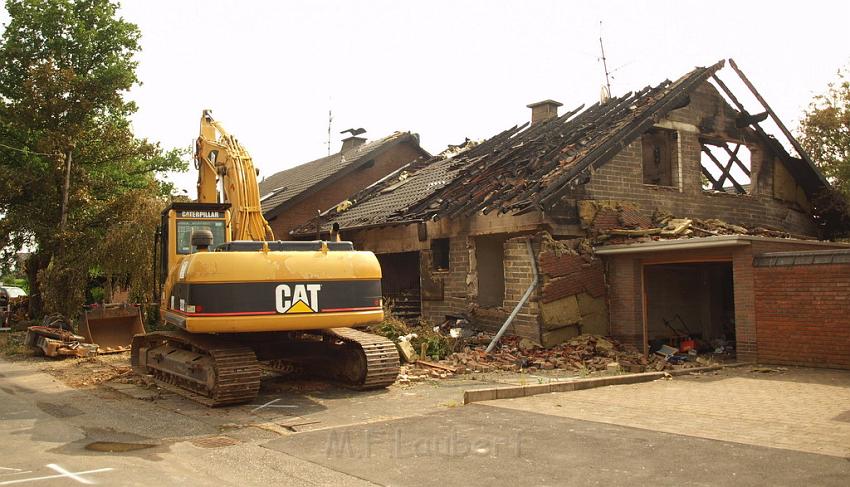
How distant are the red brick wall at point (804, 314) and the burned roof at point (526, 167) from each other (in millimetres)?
4291

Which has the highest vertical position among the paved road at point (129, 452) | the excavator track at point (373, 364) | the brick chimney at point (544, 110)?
the brick chimney at point (544, 110)

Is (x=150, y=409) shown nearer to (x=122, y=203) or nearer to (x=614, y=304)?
(x=614, y=304)

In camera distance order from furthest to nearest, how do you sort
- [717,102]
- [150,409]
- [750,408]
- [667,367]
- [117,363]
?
[717,102]
[117,363]
[667,367]
[150,409]
[750,408]

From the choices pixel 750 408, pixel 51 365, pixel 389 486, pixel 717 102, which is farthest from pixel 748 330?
pixel 51 365

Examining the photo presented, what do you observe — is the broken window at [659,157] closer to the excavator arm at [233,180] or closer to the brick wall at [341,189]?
the excavator arm at [233,180]

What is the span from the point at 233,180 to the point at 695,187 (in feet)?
36.9

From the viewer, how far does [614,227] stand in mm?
14852

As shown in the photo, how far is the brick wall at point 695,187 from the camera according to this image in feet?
50.2

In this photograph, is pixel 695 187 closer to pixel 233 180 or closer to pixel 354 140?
pixel 233 180

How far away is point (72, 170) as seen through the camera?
68.0 feet

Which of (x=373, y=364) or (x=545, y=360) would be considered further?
(x=545, y=360)

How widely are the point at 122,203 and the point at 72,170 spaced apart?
2122 millimetres

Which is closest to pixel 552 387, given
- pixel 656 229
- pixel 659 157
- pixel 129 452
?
pixel 129 452

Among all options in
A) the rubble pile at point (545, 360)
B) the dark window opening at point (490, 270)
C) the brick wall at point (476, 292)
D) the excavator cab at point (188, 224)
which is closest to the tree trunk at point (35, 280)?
the brick wall at point (476, 292)
